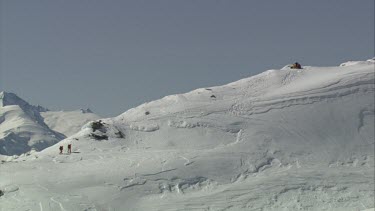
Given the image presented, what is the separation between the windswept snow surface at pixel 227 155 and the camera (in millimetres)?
43281

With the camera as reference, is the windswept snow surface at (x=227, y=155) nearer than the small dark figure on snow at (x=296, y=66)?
Yes

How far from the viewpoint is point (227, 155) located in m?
50.6

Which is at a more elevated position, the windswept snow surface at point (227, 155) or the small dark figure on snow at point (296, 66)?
the small dark figure on snow at point (296, 66)

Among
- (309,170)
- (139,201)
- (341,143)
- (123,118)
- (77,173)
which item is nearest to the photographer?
(139,201)

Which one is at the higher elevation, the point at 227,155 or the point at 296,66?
the point at 296,66

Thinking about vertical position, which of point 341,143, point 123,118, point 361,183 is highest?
point 123,118

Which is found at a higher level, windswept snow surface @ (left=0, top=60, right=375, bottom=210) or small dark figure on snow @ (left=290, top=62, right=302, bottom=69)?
small dark figure on snow @ (left=290, top=62, right=302, bottom=69)

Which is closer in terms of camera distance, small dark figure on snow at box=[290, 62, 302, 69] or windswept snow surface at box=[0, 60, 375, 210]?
windswept snow surface at box=[0, 60, 375, 210]

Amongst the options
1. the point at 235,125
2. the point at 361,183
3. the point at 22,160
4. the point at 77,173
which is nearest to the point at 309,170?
the point at 361,183

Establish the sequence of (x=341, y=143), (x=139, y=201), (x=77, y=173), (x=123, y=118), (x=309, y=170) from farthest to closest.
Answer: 1. (x=123, y=118)
2. (x=341, y=143)
3. (x=309, y=170)
4. (x=77, y=173)
5. (x=139, y=201)

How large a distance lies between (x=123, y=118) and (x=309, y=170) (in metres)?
20.7

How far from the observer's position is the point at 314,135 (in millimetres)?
55125

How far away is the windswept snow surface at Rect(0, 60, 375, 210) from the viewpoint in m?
43.3

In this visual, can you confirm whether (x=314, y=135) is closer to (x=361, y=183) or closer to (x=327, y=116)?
(x=327, y=116)
